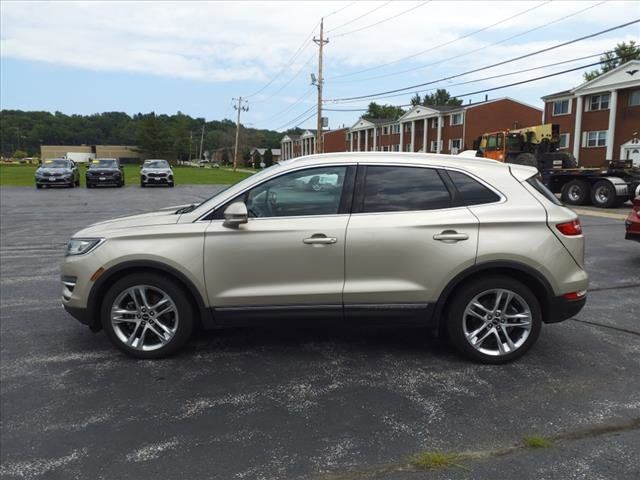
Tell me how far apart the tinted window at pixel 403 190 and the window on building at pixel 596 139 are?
1469 inches

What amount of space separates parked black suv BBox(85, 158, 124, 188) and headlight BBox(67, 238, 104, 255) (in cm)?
2658

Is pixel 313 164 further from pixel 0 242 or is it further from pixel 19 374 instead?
pixel 0 242

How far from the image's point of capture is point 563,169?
21234mm

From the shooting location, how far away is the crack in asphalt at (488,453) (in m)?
2.87

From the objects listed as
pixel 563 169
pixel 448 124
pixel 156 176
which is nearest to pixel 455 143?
pixel 448 124

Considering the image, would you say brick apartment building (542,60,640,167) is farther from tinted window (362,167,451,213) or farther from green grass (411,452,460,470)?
green grass (411,452,460,470)

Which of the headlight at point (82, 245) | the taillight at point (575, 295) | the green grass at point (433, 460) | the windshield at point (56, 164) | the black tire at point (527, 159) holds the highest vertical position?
the black tire at point (527, 159)

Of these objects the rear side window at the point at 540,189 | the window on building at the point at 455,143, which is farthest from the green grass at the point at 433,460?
the window on building at the point at 455,143

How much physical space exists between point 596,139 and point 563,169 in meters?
18.9

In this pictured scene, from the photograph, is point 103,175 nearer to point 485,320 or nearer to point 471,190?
point 471,190

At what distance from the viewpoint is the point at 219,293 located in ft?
13.9

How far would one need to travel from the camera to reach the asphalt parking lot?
2.98m

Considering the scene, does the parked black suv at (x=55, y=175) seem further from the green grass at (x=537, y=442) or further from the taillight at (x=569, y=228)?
the green grass at (x=537, y=442)

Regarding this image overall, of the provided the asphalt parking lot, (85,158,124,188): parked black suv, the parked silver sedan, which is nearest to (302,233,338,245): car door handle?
the asphalt parking lot
